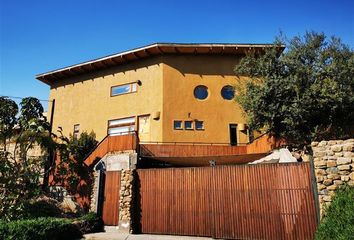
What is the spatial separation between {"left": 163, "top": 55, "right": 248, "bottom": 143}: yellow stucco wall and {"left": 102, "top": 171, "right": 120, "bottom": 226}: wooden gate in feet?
21.2

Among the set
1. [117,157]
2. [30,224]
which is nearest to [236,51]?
[117,157]

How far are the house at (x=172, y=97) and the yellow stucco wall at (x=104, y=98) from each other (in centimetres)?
8

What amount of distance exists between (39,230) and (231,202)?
Result: 7.29 meters

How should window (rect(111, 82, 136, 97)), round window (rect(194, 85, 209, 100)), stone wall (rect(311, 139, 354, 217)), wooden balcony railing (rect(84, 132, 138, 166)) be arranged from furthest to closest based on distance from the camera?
window (rect(111, 82, 136, 97)), round window (rect(194, 85, 209, 100)), wooden balcony railing (rect(84, 132, 138, 166)), stone wall (rect(311, 139, 354, 217))

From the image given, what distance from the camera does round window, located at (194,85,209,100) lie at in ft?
68.1

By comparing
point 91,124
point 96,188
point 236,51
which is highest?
point 236,51

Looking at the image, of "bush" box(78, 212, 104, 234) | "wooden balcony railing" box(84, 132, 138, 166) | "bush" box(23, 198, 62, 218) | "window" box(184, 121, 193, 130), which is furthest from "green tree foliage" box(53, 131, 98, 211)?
"window" box(184, 121, 193, 130)

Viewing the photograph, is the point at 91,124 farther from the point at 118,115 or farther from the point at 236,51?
the point at 236,51

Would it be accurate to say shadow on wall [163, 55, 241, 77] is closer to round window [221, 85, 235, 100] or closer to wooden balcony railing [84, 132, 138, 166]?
round window [221, 85, 235, 100]

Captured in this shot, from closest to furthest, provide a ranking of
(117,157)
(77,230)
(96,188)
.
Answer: (77,230), (96,188), (117,157)

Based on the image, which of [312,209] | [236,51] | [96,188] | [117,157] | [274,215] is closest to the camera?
[312,209]

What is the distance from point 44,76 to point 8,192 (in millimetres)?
14547

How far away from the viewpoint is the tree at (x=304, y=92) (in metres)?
13.4

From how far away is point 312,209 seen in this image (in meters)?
9.06
